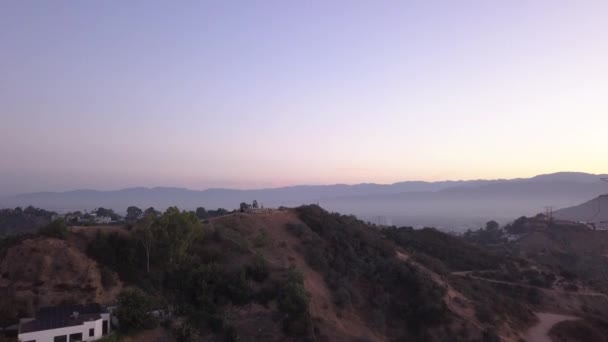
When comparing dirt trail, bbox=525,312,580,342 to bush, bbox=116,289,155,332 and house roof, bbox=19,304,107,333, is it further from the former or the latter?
house roof, bbox=19,304,107,333

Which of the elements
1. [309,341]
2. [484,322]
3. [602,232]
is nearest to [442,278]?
[484,322]

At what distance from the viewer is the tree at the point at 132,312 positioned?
21500mm

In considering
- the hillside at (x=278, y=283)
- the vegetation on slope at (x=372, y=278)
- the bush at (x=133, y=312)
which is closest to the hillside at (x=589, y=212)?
the hillside at (x=278, y=283)

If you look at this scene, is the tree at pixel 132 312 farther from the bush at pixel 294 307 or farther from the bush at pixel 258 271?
the bush at pixel 258 271

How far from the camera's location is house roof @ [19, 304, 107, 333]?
19.4m

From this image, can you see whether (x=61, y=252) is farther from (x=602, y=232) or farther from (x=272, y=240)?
(x=602, y=232)

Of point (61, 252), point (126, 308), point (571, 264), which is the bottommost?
point (571, 264)

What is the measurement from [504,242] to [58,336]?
212ft

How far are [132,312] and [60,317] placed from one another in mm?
2857

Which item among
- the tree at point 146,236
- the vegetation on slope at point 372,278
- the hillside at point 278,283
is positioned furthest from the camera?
the vegetation on slope at point 372,278

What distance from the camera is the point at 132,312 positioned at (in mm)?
21516

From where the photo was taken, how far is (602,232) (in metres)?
68.2

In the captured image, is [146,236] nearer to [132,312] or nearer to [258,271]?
[258,271]

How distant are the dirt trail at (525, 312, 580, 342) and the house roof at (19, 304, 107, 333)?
25633 millimetres
